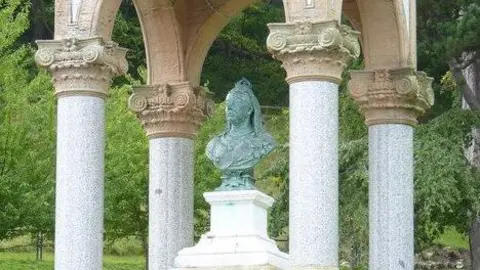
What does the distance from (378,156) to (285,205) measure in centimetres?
1260

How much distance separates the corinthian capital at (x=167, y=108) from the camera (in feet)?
90.3

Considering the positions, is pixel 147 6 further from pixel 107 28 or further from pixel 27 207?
pixel 27 207

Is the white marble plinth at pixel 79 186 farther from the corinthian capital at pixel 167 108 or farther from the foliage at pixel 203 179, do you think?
the foliage at pixel 203 179

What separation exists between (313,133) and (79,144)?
12.1 ft

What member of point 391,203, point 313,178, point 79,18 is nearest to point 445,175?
point 391,203

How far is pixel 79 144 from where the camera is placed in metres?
23.4

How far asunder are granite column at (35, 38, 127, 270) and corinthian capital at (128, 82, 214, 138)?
3.69 meters

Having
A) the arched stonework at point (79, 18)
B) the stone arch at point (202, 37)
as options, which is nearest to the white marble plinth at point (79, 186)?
the arched stonework at point (79, 18)

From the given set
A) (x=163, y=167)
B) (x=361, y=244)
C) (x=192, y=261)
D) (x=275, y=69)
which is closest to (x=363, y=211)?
(x=361, y=244)

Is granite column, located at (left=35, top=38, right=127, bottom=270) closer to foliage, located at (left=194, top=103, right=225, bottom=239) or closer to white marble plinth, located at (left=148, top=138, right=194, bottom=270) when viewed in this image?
white marble plinth, located at (left=148, top=138, right=194, bottom=270)

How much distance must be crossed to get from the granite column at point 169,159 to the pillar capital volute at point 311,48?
483 cm

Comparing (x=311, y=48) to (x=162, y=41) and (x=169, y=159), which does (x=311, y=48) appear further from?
(x=162, y=41)

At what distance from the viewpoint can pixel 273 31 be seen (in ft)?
75.8

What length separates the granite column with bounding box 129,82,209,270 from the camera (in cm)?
2694
